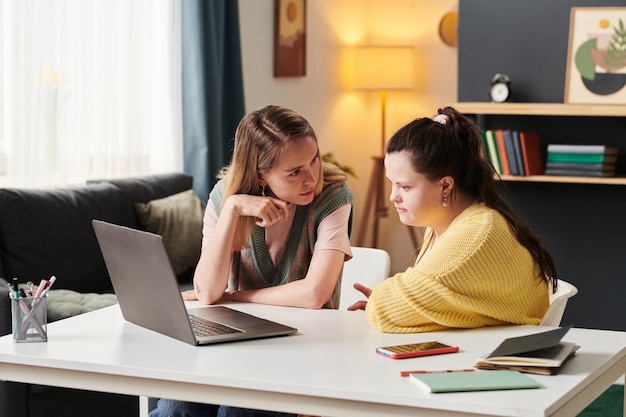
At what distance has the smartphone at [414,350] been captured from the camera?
1.80m

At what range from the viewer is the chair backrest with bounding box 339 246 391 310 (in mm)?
2801

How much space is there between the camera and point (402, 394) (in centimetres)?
157

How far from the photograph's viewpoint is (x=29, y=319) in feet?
6.44

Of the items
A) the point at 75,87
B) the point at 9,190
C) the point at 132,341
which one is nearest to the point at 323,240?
the point at 132,341

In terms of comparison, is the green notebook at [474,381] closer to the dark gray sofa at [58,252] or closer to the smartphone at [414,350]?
the smartphone at [414,350]

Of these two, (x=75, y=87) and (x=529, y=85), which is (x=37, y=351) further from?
(x=529, y=85)

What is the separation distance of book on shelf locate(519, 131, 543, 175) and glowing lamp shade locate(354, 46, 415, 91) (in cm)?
202

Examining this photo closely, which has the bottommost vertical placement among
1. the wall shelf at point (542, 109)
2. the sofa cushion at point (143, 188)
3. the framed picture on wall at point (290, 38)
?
the sofa cushion at point (143, 188)

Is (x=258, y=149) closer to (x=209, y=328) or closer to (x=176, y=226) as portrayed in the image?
(x=209, y=328)

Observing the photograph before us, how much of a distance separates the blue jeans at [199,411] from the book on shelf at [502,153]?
104 inches

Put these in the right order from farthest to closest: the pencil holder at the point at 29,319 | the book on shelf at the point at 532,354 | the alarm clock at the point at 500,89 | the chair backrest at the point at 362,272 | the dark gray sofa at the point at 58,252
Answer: the alarm clock at the point at 500,89
the dark gray sofa at the point at 58,252
the chair backrest at the point at 362,272
the pencil holder at the point at 29,319
the book on shelf at the point at 532,354

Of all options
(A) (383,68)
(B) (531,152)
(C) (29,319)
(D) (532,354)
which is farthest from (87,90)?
(D) (532,354)

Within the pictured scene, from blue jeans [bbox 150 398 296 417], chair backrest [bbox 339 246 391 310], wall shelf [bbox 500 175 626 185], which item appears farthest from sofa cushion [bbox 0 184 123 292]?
wall shelf [bbox 500 175 626 185]

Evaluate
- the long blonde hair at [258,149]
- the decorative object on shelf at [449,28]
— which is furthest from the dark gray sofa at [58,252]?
the decorative object on shelf at [449,28]
